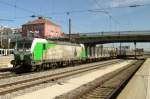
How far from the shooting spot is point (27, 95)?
49.4ft

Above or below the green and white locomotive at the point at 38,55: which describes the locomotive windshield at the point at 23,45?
above

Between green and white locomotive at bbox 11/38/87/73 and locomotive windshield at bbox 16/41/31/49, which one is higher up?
locomotive windshield at bbox 16/41/31/49

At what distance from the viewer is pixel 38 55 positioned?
30109 millimetres

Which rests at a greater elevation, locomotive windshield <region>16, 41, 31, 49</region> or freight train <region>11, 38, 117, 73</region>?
locomotive windshield <region>16, 41, 31, 49</region>

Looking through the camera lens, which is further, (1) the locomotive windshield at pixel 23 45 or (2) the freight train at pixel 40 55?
(1) the locomotive windshield at pixel 23 45

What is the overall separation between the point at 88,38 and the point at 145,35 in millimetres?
16280

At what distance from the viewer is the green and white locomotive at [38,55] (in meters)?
28.5

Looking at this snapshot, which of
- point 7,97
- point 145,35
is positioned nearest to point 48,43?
point 7,97

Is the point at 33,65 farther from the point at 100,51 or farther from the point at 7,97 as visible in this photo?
the point at 100,51

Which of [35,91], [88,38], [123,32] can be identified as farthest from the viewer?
[88,38]

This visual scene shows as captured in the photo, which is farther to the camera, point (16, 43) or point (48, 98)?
point (16, 43)

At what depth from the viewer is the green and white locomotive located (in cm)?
2848

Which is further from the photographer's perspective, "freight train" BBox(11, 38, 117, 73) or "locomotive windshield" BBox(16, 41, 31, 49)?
"locomotive windshield" BBox(16, 41, 31, 49)

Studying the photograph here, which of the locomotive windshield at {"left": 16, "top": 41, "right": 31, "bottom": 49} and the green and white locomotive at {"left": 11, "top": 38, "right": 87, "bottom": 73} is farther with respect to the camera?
the locomotive windshield at {"left": 16, "top": 41, "right": 31, "bottom": 49}
